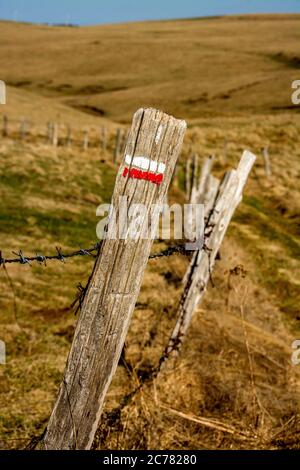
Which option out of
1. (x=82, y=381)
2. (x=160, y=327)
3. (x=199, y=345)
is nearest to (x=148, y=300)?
(x=160, y=327)

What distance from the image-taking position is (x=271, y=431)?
4.44 m

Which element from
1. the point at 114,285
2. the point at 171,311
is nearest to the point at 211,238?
the point at 171,311

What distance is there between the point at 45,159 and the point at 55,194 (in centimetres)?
430

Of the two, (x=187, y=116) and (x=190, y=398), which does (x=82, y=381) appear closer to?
(x=190, y=398)

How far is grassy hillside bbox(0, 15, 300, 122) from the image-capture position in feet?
166

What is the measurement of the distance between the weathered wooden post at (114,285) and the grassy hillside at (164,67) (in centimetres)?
4182

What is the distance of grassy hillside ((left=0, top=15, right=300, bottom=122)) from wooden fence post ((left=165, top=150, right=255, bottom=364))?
38978mm

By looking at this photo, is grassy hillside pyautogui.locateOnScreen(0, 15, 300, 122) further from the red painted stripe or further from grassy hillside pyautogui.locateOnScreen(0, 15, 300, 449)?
the red painted stripe

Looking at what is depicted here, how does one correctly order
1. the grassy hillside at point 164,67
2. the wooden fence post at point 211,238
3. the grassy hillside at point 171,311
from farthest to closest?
1. the grassy hillside at point 164,67
2. the wooden fence post at point 211,238
3. the grassy hillside at point 171,311

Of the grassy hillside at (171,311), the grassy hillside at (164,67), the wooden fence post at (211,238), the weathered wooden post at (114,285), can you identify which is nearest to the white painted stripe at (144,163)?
the weathered wooden post at (114,285)

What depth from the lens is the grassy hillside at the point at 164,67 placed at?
50562 millimetres

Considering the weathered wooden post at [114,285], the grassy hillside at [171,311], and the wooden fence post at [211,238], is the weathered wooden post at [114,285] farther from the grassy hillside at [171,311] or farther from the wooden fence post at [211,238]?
the wooden fence post at [211,238]

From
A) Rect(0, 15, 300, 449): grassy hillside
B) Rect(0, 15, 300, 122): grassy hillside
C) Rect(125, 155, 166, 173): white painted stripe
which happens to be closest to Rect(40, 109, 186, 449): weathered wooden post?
Rect(125, 155, 166, 173): white painted stripe

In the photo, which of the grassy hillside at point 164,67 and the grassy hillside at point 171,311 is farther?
the grassy hillside at point 164,67
